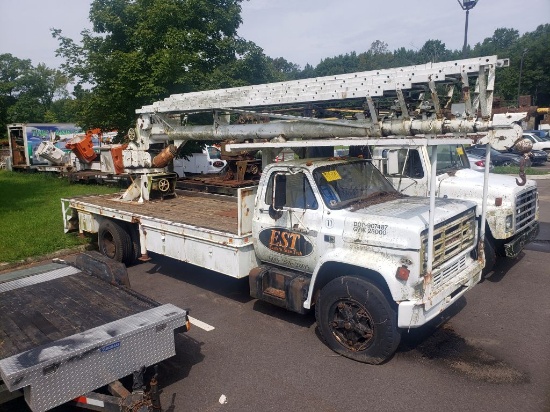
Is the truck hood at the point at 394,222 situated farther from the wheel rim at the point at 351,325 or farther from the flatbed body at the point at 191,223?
the flatbed body at the point at 191,223

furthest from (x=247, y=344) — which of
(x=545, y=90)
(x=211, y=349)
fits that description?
(x=545, y=90)

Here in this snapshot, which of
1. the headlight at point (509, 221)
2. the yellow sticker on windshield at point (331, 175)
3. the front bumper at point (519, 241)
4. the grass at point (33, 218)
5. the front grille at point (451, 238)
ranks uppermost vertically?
the yellow sticker on windshield at point (331, 175)

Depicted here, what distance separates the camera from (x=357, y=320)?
465cm

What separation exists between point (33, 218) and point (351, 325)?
34.6 feet

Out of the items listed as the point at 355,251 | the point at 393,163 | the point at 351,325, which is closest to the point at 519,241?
the point at 393,163

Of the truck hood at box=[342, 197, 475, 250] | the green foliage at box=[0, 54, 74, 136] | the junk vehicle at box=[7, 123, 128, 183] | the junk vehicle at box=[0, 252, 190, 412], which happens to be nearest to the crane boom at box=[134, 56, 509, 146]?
the truck hood at box=[342, 197, 475, 250]

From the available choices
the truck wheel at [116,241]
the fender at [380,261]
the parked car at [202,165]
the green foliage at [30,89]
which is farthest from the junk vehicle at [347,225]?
the green foliage at [30,89]

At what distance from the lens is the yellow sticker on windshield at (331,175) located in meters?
5.34

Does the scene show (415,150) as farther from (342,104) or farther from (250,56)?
(250,56)

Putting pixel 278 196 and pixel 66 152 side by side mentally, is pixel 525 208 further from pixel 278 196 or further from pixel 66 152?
pixel 66 152

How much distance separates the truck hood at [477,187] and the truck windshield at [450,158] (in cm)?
20

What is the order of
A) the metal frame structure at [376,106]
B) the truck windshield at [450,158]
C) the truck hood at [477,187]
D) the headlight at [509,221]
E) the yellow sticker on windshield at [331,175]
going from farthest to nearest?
the truck windshield at [450,158] < the truck hood at [477,187] < the headlight at [509,221] < the yellow sticker on windshield at [331,175] < the metal frame structure at [376,106]

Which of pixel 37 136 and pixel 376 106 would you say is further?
pixel 37 136

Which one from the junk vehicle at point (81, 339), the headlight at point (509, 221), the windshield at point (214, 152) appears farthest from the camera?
the windshield at point (214, 152)
